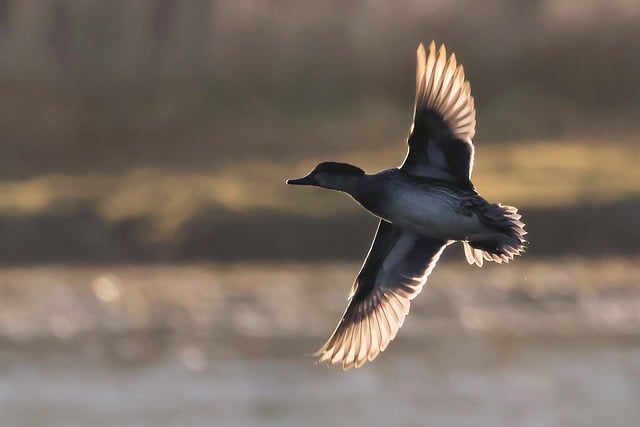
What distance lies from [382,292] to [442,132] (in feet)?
2.85

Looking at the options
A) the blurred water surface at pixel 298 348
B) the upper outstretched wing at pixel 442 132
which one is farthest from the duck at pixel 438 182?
the blurred water surface at pixel 298 348

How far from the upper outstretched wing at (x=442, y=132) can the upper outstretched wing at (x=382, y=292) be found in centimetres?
53

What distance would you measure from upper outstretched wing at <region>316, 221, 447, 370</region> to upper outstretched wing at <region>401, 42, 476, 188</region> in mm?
532

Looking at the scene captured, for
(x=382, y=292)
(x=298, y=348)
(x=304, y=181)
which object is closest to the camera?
(x=304, y=181)

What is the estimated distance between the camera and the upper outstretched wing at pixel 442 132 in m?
6.04

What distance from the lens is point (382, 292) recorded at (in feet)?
22.0

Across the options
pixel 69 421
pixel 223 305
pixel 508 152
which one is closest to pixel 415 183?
pixel 69 421

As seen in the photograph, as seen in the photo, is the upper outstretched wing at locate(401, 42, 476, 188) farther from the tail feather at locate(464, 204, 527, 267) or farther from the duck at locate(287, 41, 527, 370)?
the tail feather at locate(464, 204, 527, 267)

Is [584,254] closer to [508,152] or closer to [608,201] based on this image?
[608,201]

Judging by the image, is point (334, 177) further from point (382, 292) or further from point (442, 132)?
point (382, 292)

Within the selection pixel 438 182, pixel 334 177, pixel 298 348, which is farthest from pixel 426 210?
pixel 298 348

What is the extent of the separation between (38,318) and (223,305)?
53.7 inches

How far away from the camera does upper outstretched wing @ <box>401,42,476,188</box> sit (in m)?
6.04

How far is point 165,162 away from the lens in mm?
16391
